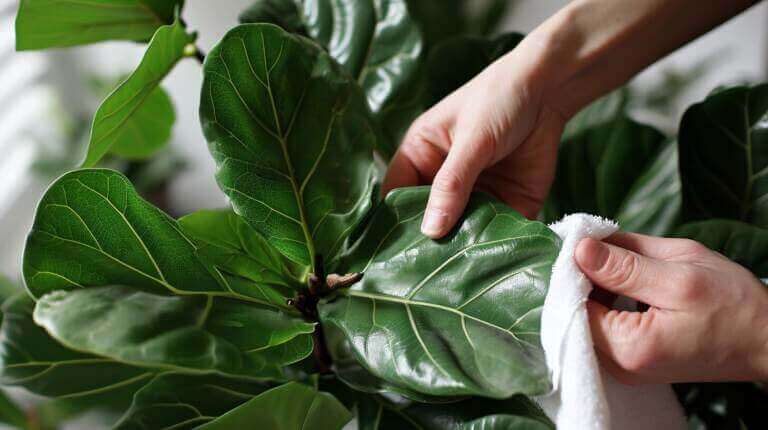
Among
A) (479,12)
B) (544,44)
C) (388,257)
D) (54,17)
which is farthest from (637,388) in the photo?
(479,12)

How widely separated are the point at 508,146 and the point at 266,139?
27cm

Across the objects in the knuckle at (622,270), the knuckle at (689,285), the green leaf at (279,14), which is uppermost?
the green leaf at (279,14)

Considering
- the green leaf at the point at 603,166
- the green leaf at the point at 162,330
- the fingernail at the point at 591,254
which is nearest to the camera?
the green leaf at the point at 162,330

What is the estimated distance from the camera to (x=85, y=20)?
2.23 ft

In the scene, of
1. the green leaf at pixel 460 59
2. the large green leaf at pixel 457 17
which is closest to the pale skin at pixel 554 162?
the green leaf at pixel 460 59

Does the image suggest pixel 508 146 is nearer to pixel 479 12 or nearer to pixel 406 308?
pixel 406 308

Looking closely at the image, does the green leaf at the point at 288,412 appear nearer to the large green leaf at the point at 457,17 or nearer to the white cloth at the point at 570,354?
the white cloth at the point at 570,354

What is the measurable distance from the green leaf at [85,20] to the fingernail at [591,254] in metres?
0.49

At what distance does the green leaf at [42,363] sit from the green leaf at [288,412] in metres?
0.15

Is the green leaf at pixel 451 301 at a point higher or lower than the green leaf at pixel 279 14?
lower

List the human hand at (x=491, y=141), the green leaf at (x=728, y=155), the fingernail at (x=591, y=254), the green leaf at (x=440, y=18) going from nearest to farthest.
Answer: the fingernail at (x=591, y=254) < the human hand at (x=491, y=141) < the green leaf at (x=728, y=155) < the green leaf at (x=440, y=18)

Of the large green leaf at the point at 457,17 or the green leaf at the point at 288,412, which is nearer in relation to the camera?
the green leaf at the point at 288,412

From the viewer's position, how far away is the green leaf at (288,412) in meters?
0.46

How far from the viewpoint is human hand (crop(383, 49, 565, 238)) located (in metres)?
0.63
